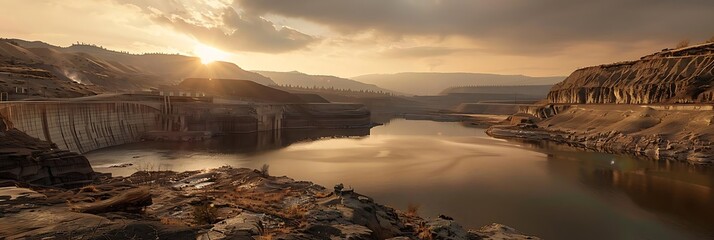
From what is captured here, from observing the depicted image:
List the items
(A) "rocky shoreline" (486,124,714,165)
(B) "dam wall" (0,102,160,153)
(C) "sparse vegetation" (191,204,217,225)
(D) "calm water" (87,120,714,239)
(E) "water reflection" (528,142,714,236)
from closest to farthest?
(C) "sparse vegetation" (191,204,217,225), (D) "calm water" (87,120,714,239), (E) "water reflection" (528,142,714,236), (B) "dam wall" (0,102,160,153), (A) "rocky shoreline" (486,124,714,165)

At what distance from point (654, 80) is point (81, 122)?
10559cm

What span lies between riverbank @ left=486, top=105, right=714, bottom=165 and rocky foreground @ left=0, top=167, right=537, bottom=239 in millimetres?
46657

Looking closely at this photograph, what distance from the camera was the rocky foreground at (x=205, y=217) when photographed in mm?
10695

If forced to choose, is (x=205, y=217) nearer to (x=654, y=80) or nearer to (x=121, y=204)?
(x=121, y=204)

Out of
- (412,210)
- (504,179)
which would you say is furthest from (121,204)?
(504,179)

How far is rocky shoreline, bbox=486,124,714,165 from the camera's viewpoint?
1859 inches

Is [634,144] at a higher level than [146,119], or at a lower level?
lower

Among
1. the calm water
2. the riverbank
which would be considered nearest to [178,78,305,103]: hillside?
the calm water

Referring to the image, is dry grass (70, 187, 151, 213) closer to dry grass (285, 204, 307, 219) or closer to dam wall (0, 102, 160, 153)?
dry grass (285, 204, 307, 219)

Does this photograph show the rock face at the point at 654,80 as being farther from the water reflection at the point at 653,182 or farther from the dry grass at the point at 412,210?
the dry grass at the point at 412,210

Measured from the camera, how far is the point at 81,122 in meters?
49.1

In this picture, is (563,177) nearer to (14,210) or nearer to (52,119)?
(14,210)

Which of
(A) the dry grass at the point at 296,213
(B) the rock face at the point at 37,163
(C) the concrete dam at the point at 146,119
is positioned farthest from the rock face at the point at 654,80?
(B) the rock face at the point at 37,163

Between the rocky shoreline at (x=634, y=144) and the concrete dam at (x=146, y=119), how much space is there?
168ft
